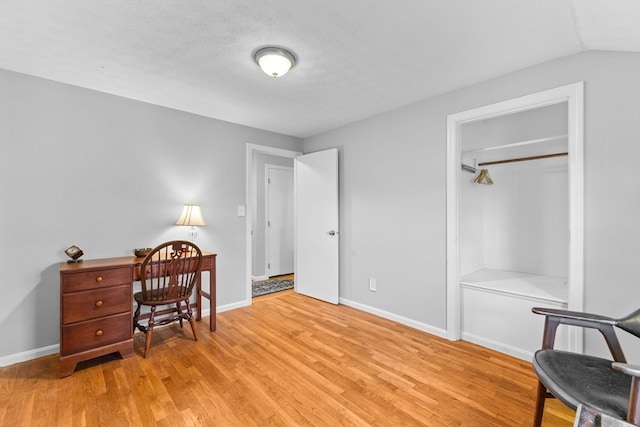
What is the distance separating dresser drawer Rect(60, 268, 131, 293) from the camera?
7.00 ft

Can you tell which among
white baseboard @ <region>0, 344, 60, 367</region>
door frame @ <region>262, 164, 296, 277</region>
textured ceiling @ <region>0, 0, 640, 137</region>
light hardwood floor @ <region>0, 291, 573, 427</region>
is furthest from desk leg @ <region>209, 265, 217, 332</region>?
door frame @ <region>262, 164, 296, 277</region>

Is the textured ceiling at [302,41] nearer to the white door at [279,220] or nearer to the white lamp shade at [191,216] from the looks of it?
the white lamp shade at [191,216]

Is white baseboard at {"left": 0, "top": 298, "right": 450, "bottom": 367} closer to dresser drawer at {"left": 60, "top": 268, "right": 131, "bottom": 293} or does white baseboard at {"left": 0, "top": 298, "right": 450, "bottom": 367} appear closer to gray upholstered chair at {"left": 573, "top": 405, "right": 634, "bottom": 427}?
dresser drawer at {"left": 60, "top": 268, "right": 131, "bottom": 293}

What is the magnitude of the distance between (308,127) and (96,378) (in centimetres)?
334

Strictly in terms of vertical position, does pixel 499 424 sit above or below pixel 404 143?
below

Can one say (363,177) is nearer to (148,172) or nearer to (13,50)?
(148,172)

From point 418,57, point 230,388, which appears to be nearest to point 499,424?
point 230,388

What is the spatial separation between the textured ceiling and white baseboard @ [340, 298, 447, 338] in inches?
92.1

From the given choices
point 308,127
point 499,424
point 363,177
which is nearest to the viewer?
point 499,424

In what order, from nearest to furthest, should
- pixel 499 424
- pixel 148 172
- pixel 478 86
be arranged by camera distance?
pixel 499 424
pixel 478 86
pixel 148 172

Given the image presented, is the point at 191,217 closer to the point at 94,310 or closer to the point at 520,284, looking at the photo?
the point at 94,310

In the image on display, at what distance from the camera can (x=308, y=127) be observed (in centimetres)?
387

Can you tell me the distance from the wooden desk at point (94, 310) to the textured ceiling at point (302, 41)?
161 centimetres

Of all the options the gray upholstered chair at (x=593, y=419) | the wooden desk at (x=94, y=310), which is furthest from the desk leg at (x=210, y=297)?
the gray upholstered chair at (x=593, y=419)
